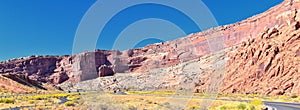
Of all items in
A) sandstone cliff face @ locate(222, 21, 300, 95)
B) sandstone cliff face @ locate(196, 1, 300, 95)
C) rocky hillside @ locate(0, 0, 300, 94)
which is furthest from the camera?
rocky hillside @ locate(0, 0, 300, 94)

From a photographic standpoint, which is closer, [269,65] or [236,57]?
[269,65]

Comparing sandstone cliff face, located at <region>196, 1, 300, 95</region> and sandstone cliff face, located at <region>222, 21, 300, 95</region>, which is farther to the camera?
sandstone cliff face, located at <region>196, 1, 300, 95</region>

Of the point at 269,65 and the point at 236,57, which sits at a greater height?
the point at 236,57

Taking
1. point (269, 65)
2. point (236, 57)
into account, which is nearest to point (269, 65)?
point (269, 65)

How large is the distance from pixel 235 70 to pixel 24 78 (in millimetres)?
70971

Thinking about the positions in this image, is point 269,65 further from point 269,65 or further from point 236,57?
point 236,57

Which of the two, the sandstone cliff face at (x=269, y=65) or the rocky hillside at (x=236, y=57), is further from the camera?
the rocky hillside at (x=236, y=57)

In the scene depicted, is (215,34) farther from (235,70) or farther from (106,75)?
(235,70)

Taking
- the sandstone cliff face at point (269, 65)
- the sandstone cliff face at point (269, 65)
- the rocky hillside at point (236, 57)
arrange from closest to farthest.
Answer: the sandstone cliff face at point (269, 65), the sandstone cliff face at point (269, 65), the rocky hillside at point (236, 57)

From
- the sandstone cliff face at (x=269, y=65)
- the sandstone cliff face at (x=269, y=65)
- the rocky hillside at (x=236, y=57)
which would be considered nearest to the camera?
the sandstone cliff face at (x=269, y=65)

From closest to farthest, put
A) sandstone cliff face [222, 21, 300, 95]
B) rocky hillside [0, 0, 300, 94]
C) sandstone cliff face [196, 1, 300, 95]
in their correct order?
sandstone cliff face [222, 21, 300, 95] < sandstone cliff face [196, 1, 300, 95] < rocky hillside [0, 0, 300, 94]

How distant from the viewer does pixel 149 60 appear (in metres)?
186

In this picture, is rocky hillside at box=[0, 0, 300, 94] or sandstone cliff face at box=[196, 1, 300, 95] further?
rocky hillside at box=[0, 0, 300, 94]

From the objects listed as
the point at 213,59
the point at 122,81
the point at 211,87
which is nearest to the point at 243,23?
the point at 213,59
